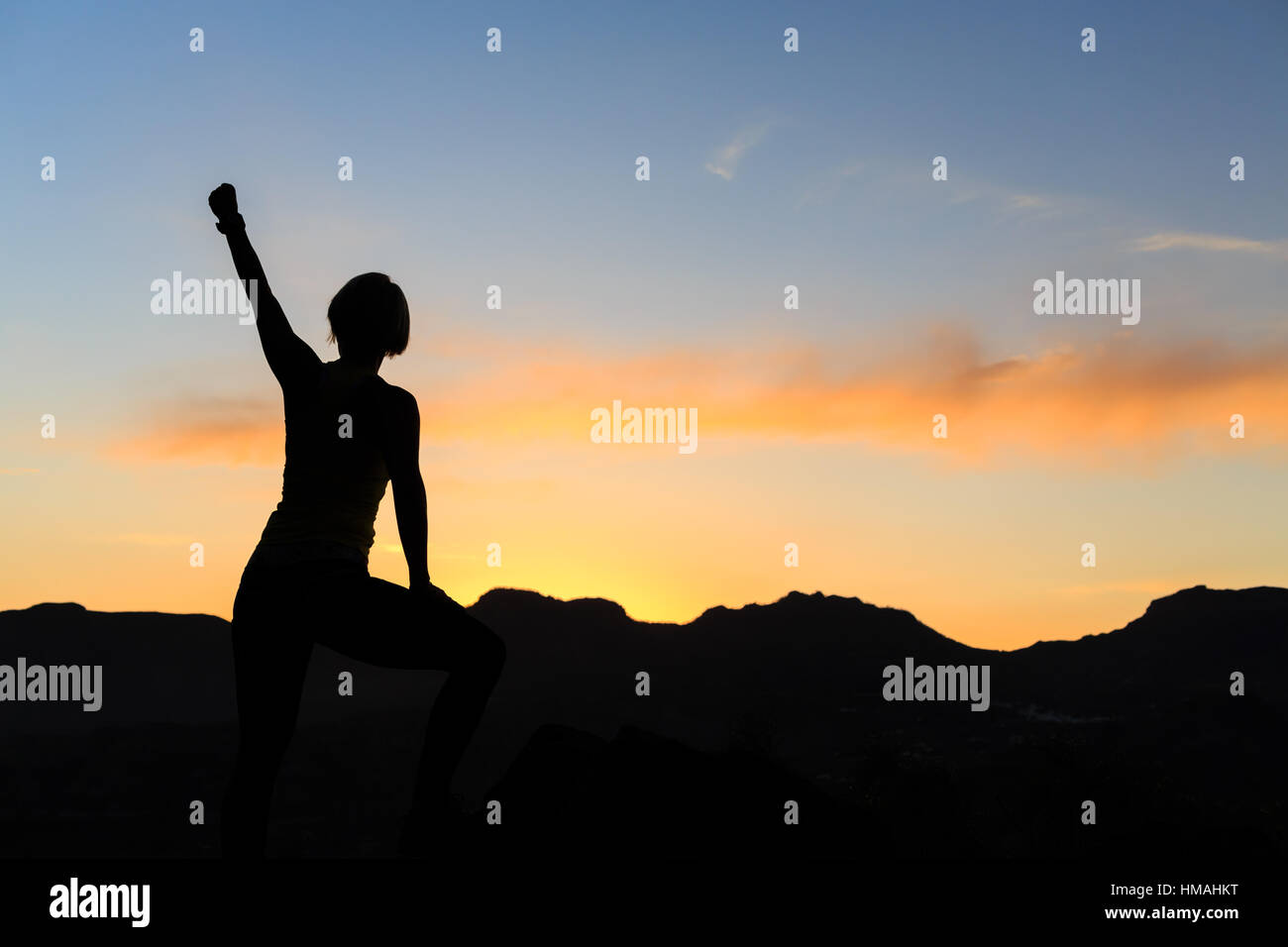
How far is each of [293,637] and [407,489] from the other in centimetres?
67

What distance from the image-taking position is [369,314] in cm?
412

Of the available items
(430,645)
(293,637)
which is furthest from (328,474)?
(430,645)

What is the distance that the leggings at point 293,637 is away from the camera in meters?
3.75

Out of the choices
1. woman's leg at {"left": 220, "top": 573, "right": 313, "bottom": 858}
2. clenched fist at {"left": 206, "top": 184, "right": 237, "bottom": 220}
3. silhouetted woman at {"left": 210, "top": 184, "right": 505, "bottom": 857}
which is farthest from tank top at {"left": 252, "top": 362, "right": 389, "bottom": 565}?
clenched fist at {"left": 206, "top": 184, "right": 237, "bottom": 220}

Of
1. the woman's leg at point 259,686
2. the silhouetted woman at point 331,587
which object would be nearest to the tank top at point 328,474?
the silhouetted woman at point 331,587

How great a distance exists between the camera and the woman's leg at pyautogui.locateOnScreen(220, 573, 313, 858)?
12.3ft

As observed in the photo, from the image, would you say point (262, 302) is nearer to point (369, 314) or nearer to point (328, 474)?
point (369, 314)

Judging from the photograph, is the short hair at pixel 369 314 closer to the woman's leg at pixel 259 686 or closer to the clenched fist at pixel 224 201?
the clenched fist at pixel 224 201
